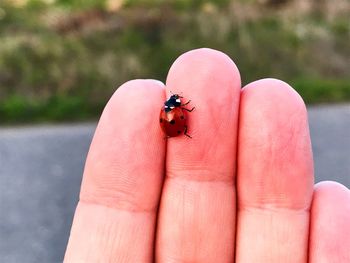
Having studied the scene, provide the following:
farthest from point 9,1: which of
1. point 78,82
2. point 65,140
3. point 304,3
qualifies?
point 304,3

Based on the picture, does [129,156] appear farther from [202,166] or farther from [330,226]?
[330,226]

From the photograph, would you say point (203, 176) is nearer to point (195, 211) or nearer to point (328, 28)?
point (195, 211)

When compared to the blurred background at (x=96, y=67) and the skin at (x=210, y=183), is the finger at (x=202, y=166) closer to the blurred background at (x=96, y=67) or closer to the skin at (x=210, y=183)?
the skin at (x=210, y=183)

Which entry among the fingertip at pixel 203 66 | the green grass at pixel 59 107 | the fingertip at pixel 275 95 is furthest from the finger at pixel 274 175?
the green grass at pixel 59 107

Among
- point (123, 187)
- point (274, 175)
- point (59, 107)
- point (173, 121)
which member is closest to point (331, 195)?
point (274, 175)

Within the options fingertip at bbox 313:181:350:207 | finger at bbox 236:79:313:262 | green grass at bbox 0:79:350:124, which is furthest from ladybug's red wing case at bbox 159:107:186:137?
green grass at bbox 0:79:350:124

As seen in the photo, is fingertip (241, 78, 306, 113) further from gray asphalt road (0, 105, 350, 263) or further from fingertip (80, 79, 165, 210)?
gray asphalt road (0, 105, 350, 263)
